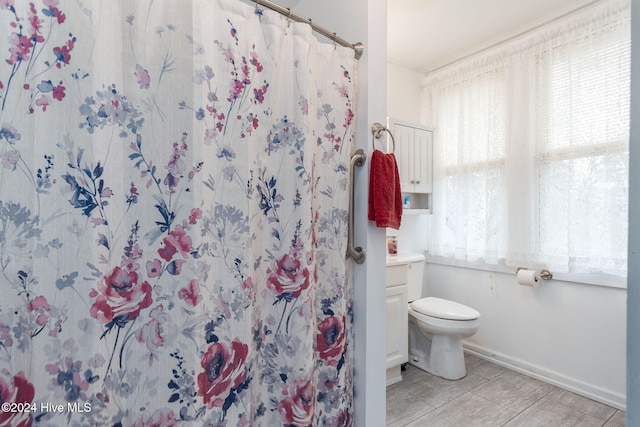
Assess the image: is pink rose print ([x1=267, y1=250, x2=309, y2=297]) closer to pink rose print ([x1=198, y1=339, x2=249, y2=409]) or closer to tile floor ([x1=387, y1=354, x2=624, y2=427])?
pink rose print ([x1=198, y1=339, x2=249, y2=409])

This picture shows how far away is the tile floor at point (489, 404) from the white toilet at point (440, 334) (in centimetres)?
10

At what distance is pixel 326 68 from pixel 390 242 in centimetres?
171

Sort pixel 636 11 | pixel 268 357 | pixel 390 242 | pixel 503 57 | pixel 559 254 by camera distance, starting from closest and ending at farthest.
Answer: pixel 636 11
pixel 268 357
pixel 559 254
pixel 503 57
pixel 390 242

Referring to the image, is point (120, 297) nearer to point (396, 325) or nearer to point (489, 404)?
point (396, 325)

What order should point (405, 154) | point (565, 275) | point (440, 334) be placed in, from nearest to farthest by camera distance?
point (565, 275)
point (440, 334)
point (405, 154)

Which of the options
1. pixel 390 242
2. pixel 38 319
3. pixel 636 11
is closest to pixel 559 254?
pixel 390 242

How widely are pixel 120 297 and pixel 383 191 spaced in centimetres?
97

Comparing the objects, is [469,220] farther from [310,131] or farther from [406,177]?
[310,131]

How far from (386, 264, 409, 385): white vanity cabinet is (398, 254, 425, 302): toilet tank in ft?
0.93

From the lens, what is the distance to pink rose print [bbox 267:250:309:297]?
42.4 inches

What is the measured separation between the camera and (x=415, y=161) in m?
2.66

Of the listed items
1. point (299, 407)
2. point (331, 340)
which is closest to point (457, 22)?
point (331, 340)

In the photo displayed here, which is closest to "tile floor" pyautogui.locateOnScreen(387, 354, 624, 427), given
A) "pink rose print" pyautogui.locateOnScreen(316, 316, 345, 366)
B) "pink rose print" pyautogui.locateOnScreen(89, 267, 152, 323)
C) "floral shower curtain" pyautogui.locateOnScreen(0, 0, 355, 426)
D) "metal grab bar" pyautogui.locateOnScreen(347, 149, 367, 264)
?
"pink rose print" pyautogui.locateOnScreen(316, 316, 345, 366)

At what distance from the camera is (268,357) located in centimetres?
108
